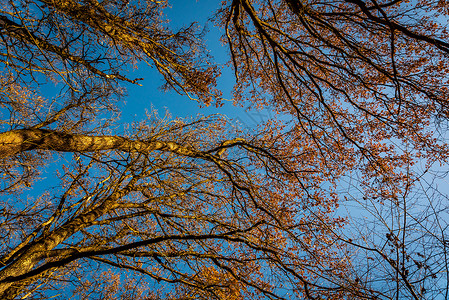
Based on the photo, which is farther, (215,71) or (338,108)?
(338,108)

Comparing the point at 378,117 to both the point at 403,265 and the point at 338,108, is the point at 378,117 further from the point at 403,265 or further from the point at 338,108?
the point at 403,265

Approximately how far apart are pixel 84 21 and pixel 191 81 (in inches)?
78.7

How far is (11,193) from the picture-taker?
5.22 metres

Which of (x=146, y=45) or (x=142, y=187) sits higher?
(x=146, y=45)

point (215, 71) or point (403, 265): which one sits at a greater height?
point (215, 71)

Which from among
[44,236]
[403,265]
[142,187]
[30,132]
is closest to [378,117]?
[403,265]

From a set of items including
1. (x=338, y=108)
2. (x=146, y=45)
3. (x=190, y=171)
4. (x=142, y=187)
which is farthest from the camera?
(x=338, y=108)

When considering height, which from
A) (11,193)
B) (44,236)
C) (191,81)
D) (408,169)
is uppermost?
(191,81)

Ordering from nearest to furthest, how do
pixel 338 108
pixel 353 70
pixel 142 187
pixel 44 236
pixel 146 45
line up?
pixel 44 236
pixel 146 45
pixel 353 70
pixel 142 187
pixel 338 108

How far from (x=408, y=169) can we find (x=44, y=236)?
19.6 ft

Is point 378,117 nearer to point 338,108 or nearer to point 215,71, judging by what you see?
point 338,108

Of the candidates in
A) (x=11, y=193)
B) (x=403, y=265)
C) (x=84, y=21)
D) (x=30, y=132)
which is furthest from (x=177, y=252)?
(x=11, y=193)

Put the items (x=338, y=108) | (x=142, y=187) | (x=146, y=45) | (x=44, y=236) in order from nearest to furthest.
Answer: (x=44, y=236), (x=146, y=45), (x=142, y=187), (x=338, y=108)

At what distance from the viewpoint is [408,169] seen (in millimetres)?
3324
